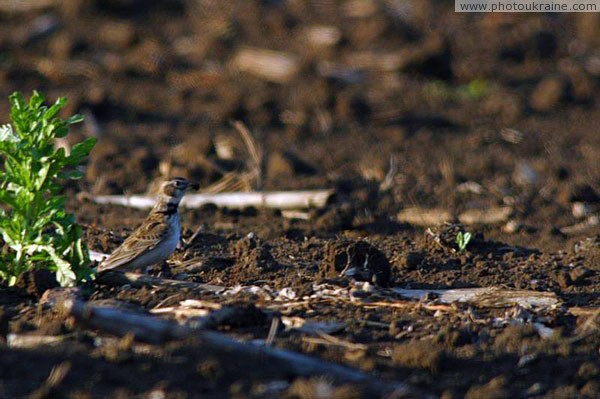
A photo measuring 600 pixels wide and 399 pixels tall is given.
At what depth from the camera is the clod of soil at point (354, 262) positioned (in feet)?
27.3

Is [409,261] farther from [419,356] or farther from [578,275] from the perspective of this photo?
[419,356]

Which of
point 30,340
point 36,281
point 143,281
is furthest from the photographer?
point 143,281

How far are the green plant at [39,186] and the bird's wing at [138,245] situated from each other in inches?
23.8

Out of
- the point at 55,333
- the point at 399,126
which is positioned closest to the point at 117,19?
the point at 399,126

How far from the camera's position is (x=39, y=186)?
7676mm

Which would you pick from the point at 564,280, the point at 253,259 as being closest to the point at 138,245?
the point at 253,259

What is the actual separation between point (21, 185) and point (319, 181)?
523 cm

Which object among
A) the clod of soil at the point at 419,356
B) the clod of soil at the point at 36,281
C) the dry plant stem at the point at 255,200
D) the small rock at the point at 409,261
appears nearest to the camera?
the clod of soil at the point at 419,356

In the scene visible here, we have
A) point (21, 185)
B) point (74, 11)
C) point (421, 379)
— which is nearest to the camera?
point (421, 379)

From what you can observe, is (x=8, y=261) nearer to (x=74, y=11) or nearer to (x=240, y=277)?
(x=240, y=277)

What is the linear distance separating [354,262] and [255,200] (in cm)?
289

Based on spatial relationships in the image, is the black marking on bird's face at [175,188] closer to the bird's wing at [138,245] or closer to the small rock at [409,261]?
the bird's wing at [138,245]

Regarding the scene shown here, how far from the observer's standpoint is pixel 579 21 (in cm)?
2108

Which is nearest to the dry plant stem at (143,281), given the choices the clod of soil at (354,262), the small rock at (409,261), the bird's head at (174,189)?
the clod of soil at (354,262)
